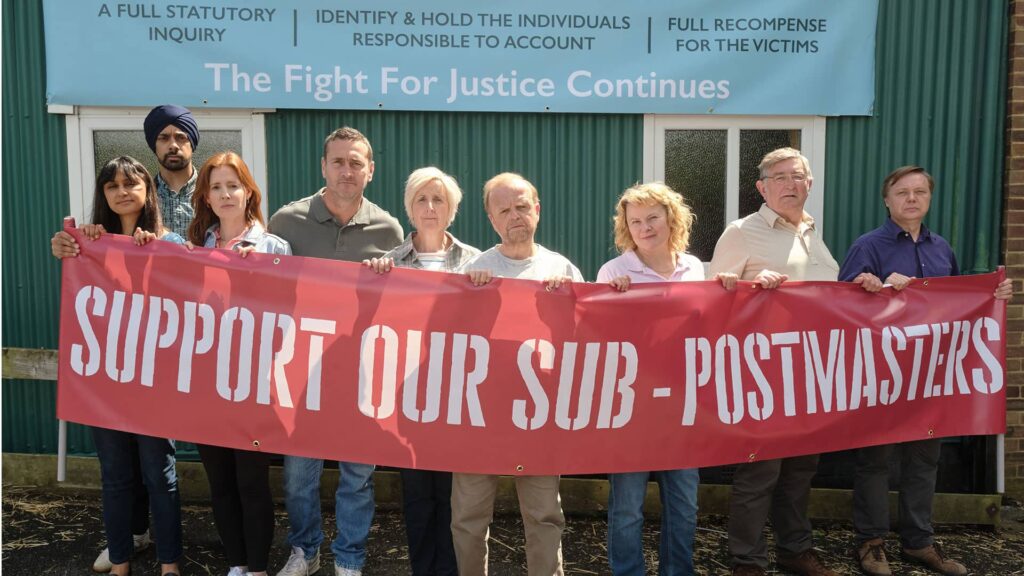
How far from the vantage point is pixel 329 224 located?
11.9ft

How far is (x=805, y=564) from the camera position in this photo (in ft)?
12.5

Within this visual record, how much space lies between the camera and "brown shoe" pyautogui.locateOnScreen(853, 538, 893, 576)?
3.85m

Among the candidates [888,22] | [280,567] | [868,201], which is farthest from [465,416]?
[888,22]

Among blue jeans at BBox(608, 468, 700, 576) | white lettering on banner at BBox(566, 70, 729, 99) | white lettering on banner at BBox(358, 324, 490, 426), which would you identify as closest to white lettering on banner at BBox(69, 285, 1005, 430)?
white lettering on banner at BBox(358, 324, 490, 426)

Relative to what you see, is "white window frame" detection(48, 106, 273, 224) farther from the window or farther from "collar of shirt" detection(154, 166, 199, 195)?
the window

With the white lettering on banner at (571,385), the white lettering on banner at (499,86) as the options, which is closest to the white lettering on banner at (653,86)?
the white lettering on banner at (499,86)

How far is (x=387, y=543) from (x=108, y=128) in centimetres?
313

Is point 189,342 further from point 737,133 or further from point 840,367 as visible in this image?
point 737,133

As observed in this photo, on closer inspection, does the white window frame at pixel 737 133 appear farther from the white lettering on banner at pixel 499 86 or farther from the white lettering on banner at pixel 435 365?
the white lettering on banner at pixel 435 365

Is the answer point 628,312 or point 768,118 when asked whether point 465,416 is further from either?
point 768,118

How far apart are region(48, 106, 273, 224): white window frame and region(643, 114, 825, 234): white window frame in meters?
2.47

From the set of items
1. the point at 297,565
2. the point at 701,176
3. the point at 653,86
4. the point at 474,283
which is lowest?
the point at 297,565

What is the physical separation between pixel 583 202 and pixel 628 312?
1.65 metres

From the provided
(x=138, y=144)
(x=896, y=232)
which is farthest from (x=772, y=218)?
(x=138, y=144)
